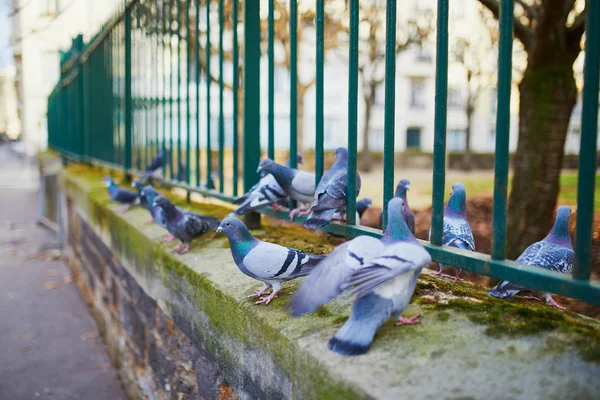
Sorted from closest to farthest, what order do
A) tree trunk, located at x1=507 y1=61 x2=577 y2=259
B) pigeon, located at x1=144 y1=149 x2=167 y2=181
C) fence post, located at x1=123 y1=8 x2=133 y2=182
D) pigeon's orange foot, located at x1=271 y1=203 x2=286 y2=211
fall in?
pigeon's orange foot, located at x1=271 y1=203 x2=286 y2=211, tree trunk, located at x1=507 y1=61 x2=577 y2=259, pigeon, located at x1=144 y1=149 x2=167 y2=181, fence post, located at x1=123 y1=8 x2=133 y2=182

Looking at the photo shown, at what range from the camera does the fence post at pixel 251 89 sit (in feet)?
10.8

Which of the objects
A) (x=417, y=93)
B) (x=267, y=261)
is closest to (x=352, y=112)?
(x=267, y=261)

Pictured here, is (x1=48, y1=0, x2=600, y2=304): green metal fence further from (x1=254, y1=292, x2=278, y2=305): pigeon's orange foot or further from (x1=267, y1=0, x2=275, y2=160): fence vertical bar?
(x1=254, y1=292, x2=278, y2=305): pigeon's orange foot

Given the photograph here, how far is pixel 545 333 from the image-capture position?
65.1 inches

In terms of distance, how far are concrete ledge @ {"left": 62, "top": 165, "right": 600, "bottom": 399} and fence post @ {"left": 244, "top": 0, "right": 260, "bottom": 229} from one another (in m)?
0.49

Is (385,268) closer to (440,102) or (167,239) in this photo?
(440,102)

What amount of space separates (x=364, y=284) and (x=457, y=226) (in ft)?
3.45

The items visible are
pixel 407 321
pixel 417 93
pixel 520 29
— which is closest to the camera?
pixel 407 321

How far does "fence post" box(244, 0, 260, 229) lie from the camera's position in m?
3.28

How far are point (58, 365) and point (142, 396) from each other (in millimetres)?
1531

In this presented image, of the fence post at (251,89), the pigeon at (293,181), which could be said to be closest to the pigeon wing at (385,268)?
the pigeon at (293,181)

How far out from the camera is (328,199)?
93.4 inches

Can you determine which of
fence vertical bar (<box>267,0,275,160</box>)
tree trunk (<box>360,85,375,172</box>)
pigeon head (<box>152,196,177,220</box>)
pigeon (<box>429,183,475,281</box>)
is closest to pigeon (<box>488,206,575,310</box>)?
pigeon (<box>429,183,475,281</box>)

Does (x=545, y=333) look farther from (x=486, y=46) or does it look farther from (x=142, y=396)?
(x=486, y=46)
